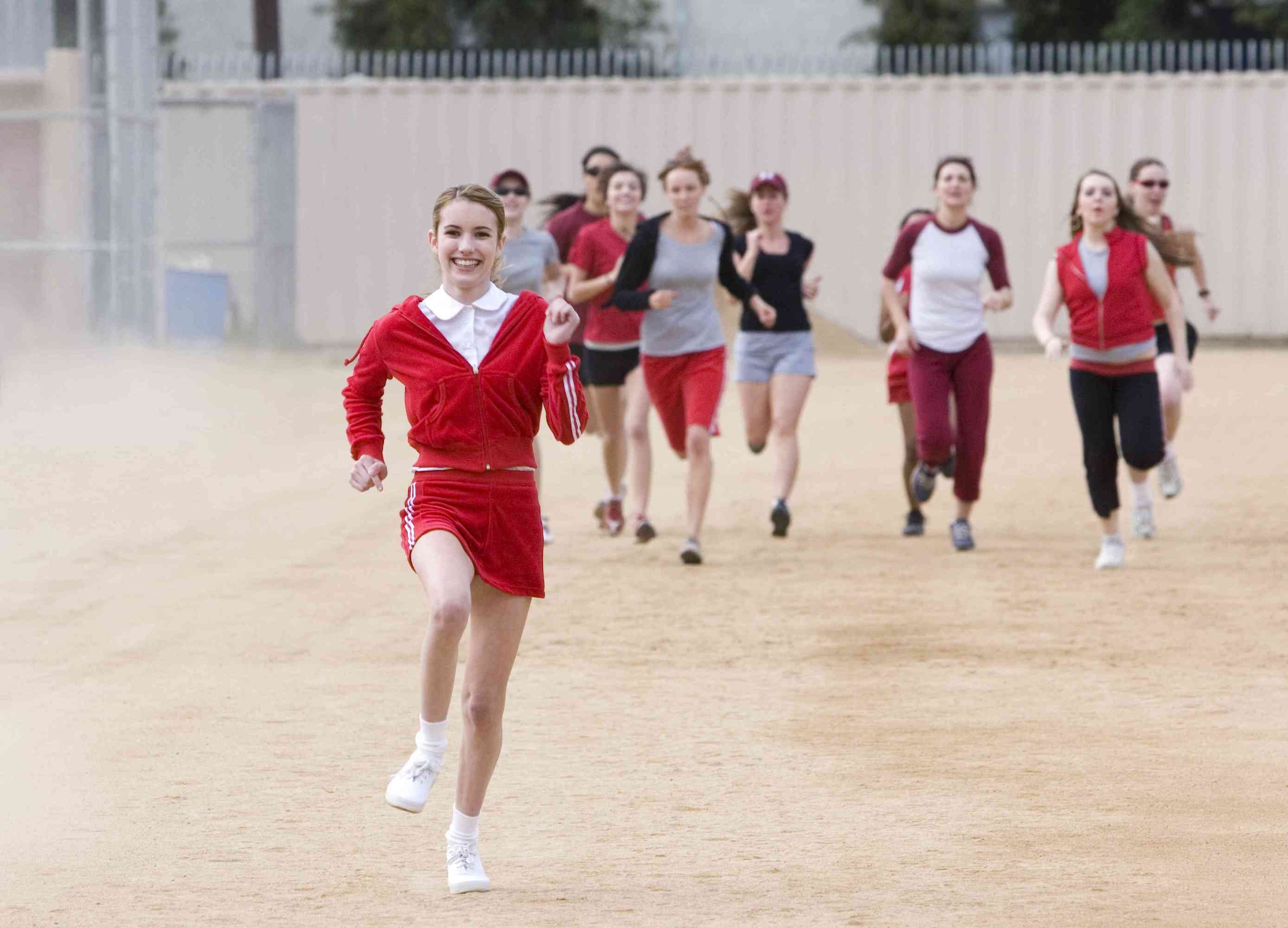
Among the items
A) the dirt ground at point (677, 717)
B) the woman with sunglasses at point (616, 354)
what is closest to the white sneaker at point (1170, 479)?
the dirt ground at point (677, 717)

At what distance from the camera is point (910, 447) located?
38.5 feet

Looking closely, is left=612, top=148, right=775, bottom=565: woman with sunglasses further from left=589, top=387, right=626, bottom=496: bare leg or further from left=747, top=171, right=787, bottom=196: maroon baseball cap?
left=747, top=171, right=787, bottom=196: maroon baseball cap

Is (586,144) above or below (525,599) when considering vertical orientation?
above

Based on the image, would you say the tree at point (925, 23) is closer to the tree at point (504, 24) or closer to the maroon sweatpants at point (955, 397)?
the tree at point (504, 24)

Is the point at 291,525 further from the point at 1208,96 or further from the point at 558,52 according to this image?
the point at 558,52

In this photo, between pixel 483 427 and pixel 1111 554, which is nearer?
pixel 483 427

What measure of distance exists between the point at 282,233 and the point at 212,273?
1038 millimetres

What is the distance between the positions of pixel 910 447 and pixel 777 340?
3.20 feet

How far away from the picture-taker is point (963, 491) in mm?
11039

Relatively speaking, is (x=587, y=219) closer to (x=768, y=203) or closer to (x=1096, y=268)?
(x=768, y=203)

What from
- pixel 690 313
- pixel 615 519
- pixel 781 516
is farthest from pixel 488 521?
pixel 615 519

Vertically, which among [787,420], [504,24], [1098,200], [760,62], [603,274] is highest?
[504,24]

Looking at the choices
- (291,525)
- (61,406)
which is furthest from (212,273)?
(291,525)

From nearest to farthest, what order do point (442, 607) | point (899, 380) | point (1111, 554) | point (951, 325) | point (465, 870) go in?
point (442, 607)
point (465, 870)
point (1111, 554)
point (951, 325)
point (899, 380)
